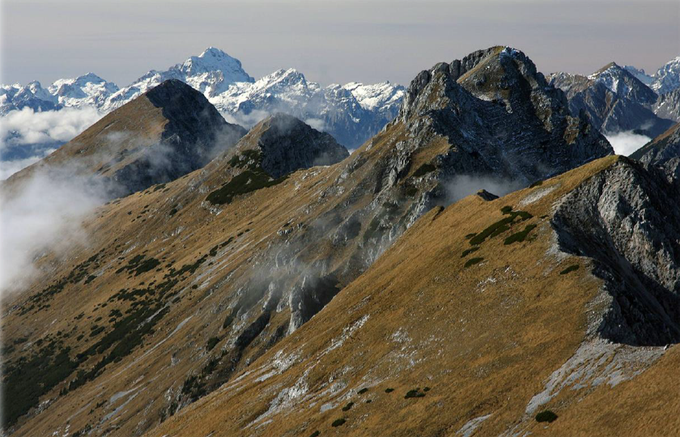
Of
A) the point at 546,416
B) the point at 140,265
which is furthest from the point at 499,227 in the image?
the point at 140,265

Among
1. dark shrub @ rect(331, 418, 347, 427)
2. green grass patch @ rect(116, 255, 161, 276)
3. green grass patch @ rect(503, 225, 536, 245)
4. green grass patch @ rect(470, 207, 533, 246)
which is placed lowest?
dark shrub @ rect(331, 418, 347, 427)

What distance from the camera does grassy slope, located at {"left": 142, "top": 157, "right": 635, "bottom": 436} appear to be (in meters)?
37.8

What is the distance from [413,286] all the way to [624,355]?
2844cm

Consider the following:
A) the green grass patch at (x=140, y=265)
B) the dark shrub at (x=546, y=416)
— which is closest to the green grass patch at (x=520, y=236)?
the dark shrub at (x=546, y=416)

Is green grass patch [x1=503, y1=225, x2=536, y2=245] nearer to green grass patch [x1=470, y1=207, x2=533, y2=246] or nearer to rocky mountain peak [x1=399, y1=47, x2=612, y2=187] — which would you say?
green grass patch [x1=470, y1=207, x2=533, y2=246]

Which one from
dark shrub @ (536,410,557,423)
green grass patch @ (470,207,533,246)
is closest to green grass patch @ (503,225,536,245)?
green grass patch @ (470,207,533,246)

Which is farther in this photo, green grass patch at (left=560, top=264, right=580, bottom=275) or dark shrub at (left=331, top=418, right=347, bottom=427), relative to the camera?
green grass patch at (left=560, top=264, right=580, bottom=275)

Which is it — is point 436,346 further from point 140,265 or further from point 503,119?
point 140,265

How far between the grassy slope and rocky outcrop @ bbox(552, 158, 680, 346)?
2.12 meters

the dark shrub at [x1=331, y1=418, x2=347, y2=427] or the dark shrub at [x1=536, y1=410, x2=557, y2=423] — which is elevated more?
the dark shrub at [x1=331, y1=418, x2=347, y2=427]

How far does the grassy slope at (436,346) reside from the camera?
124ft

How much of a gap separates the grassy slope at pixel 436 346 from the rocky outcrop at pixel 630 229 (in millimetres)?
2119

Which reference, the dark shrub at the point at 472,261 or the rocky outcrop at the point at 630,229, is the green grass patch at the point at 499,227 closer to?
the dark shrub at the point at 472,261

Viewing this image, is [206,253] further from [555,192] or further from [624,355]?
[624,355]
